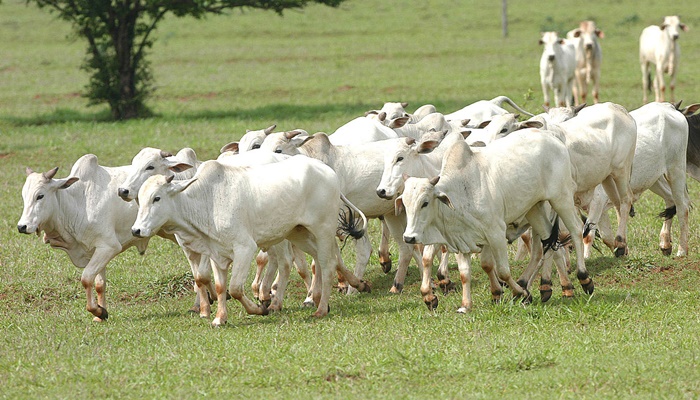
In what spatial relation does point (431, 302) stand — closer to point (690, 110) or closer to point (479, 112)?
point (690, 110)

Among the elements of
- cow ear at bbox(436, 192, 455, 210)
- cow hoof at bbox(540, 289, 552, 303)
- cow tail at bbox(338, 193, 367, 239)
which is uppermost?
cow ear at bbox(436, 192, 455, 210)

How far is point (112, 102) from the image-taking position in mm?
24016

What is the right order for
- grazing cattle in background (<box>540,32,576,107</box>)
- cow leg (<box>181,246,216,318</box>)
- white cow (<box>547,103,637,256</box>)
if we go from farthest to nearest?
1. grazing cattle in background (<box>540,32,576,107</box>)
2. white cow (<box>547,103,637,256</box>)
3. cow leg (<box>181,246,216,318</box>)

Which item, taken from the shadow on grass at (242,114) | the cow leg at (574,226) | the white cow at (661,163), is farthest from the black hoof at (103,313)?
the shadow on grass at (242,114)

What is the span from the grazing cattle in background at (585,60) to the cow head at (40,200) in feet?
49.6

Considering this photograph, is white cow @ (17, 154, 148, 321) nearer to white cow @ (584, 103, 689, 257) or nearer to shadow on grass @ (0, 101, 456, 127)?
white cow @ (584, 103, 689, 257)

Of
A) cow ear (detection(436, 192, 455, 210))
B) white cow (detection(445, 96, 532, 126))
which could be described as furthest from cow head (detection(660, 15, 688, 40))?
cow ear (detection(436, 192, 455, 210))

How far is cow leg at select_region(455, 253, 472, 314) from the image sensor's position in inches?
349

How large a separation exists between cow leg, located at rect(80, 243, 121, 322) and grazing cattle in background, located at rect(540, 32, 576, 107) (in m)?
13.6

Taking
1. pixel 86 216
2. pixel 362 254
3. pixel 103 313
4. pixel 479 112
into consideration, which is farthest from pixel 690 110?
pixel 103 313

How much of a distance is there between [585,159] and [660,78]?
1270 centimetres

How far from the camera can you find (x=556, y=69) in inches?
874

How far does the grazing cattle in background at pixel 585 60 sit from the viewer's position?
23172 mm

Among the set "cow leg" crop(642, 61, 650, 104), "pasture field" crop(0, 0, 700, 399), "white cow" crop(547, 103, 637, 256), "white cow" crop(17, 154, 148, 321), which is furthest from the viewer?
"cow leg" crop(642, 61, 650, 104)
